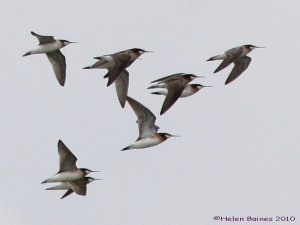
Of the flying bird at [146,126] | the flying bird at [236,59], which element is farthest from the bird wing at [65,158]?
the flying bird at [236,59]

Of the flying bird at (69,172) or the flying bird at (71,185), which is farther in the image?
the flying bird at (71,185)

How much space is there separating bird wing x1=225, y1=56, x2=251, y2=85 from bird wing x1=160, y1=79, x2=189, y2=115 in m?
1.82

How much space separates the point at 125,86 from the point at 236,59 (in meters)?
2.25

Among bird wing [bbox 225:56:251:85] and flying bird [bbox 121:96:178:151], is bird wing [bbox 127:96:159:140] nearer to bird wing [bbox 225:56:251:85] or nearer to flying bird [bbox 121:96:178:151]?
flying bird [bbox 121:96:178:151]

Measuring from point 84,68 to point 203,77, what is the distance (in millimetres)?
2425

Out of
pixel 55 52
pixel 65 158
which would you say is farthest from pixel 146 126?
pixel 55 52

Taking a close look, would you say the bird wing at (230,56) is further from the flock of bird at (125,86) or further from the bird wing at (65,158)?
the bird wing at (65,158)

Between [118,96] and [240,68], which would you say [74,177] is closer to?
[118,96]

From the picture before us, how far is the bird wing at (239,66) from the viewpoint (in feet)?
64.7

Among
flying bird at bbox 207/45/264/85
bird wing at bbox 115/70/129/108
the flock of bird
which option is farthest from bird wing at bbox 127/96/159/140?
flying bird at bbox 207/45/264/85

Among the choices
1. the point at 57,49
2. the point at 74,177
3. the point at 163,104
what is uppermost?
the point at 57,49

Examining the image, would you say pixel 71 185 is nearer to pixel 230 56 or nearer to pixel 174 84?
pixel 174 84

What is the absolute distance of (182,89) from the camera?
17906 millimetres

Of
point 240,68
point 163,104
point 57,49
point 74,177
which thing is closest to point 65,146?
point 74,177
